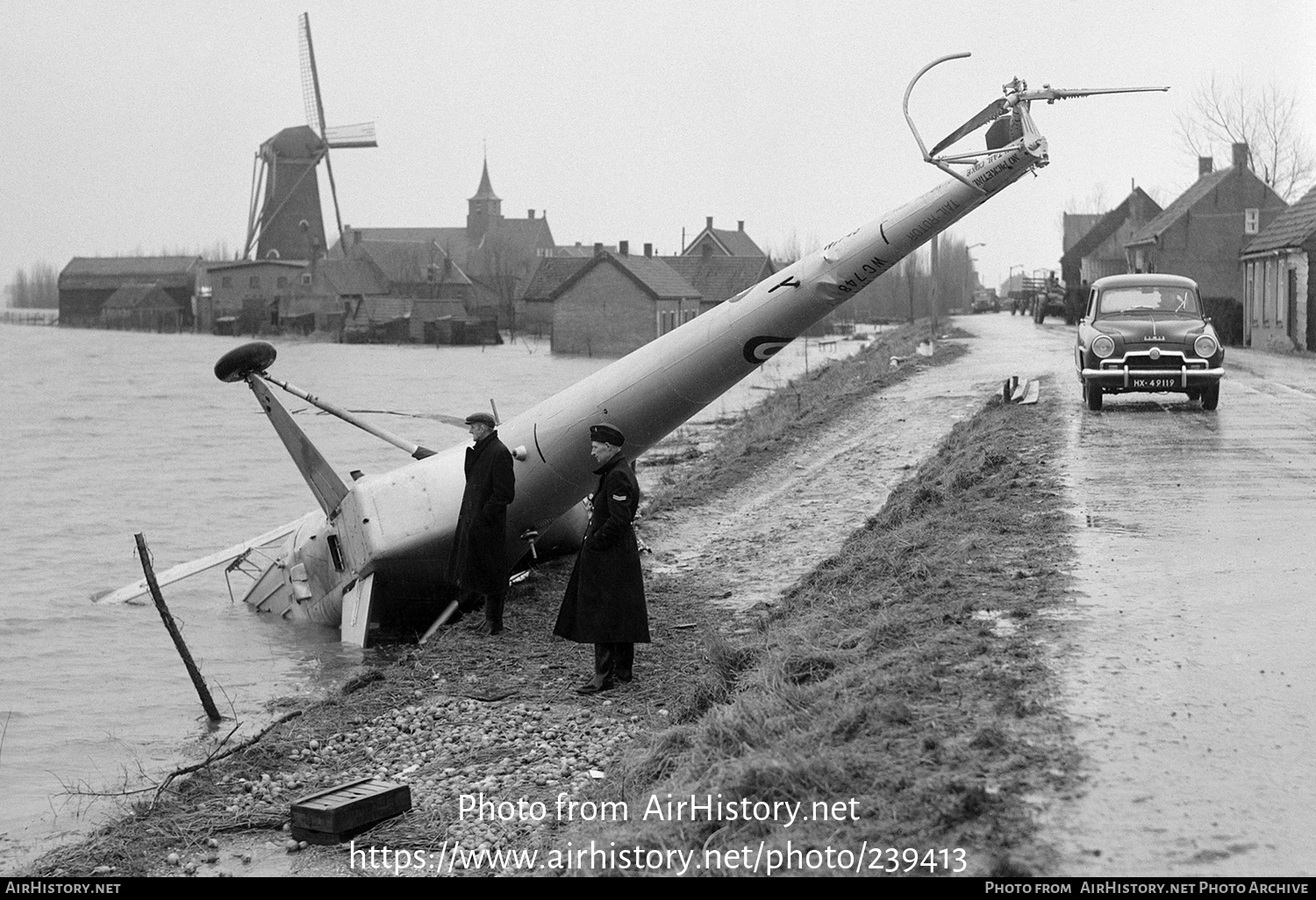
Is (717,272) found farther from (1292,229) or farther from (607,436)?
(607,436)

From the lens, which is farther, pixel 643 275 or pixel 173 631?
pixel 643 275

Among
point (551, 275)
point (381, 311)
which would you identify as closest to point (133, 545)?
point (551, 275)

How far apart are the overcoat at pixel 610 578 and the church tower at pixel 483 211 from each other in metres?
181

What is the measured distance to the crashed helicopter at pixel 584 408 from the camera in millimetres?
12055

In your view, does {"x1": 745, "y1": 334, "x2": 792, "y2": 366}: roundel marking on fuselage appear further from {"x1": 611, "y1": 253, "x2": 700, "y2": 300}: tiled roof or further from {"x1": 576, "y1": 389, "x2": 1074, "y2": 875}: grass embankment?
{"x1": 611, "y1": 253, "x2": 700, "y2": 300}: tiled roof

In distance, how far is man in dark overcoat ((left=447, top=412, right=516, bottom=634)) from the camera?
11.9m

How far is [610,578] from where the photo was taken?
9656 millimetres

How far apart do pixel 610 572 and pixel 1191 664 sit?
3814 millimetres

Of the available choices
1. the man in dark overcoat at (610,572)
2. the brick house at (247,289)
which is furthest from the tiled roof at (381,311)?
the man in dark overcoat at (610,572)

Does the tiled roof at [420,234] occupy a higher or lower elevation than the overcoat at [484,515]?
higher

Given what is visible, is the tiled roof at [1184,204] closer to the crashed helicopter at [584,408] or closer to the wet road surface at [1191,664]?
the wet road surface at [1191,664]

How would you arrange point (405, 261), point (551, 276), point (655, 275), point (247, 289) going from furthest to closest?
point (405, 261)
point (247, 289)
point (551, 276)
point (655, 275)

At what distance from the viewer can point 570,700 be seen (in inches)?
389

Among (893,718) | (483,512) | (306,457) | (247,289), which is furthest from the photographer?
(247,289)
